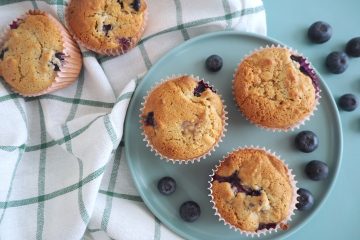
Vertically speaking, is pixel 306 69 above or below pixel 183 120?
above

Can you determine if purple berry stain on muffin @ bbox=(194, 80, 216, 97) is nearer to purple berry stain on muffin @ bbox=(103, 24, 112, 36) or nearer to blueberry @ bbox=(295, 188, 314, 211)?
purple berry stain on muffin @ bbox=(103, 24, 112, 36)

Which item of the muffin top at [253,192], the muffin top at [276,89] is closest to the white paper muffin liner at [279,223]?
the muffin top at [253,192]

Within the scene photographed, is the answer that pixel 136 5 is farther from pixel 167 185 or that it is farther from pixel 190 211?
pixel 190 211

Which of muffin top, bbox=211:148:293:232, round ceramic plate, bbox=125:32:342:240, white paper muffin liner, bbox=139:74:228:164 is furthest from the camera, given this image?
round ceramic plate, bbox=125:32:342:240

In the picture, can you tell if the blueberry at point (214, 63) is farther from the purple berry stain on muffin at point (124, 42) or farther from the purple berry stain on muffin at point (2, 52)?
the purple berry stain on muffin at point (2, 52)

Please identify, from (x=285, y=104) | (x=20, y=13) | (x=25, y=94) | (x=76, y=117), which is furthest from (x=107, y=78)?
(x=285, y=104)

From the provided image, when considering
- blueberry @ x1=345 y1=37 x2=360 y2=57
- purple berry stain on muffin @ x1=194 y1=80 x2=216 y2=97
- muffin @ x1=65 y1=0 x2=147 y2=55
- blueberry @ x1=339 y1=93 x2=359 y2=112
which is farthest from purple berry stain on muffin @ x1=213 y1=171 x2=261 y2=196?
blueberry @ x1=345 y1=37 x2=360 y2=57

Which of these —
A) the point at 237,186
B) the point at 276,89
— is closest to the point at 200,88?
the point at 276,89
